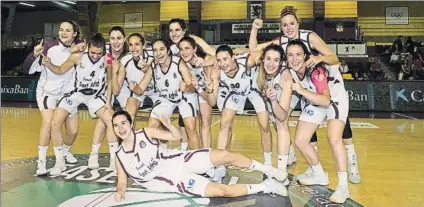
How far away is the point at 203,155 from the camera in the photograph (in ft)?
13.1

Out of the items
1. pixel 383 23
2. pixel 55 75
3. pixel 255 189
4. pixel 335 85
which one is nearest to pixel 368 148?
pixel 335 85

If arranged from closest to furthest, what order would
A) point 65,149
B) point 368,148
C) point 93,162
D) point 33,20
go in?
point 93,162 < point 65,149 < point 368,148 < point 33,20

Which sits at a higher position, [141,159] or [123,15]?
[123,15]

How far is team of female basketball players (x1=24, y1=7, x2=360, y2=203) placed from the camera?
3.87 metres

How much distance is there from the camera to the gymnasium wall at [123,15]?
75.2 feet

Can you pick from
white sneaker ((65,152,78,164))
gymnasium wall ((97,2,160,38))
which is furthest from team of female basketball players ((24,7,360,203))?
gymnasium wall ((97,2,160,38))

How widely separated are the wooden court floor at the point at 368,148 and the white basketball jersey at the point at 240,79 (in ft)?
4.34

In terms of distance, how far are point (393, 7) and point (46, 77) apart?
19702 mm

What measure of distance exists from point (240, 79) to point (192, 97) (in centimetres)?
74

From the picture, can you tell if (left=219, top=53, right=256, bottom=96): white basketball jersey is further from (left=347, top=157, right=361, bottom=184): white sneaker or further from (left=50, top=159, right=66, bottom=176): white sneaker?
(left=50, top=159, right=66, bottom=176): white sneaker

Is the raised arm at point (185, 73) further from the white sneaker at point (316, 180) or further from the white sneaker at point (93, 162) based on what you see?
the white sneaker at point (316, 180)

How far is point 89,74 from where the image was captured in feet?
15.6

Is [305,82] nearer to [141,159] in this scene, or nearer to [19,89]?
[141,159]

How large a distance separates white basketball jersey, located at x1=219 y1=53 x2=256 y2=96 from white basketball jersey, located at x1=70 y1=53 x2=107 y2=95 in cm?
143
